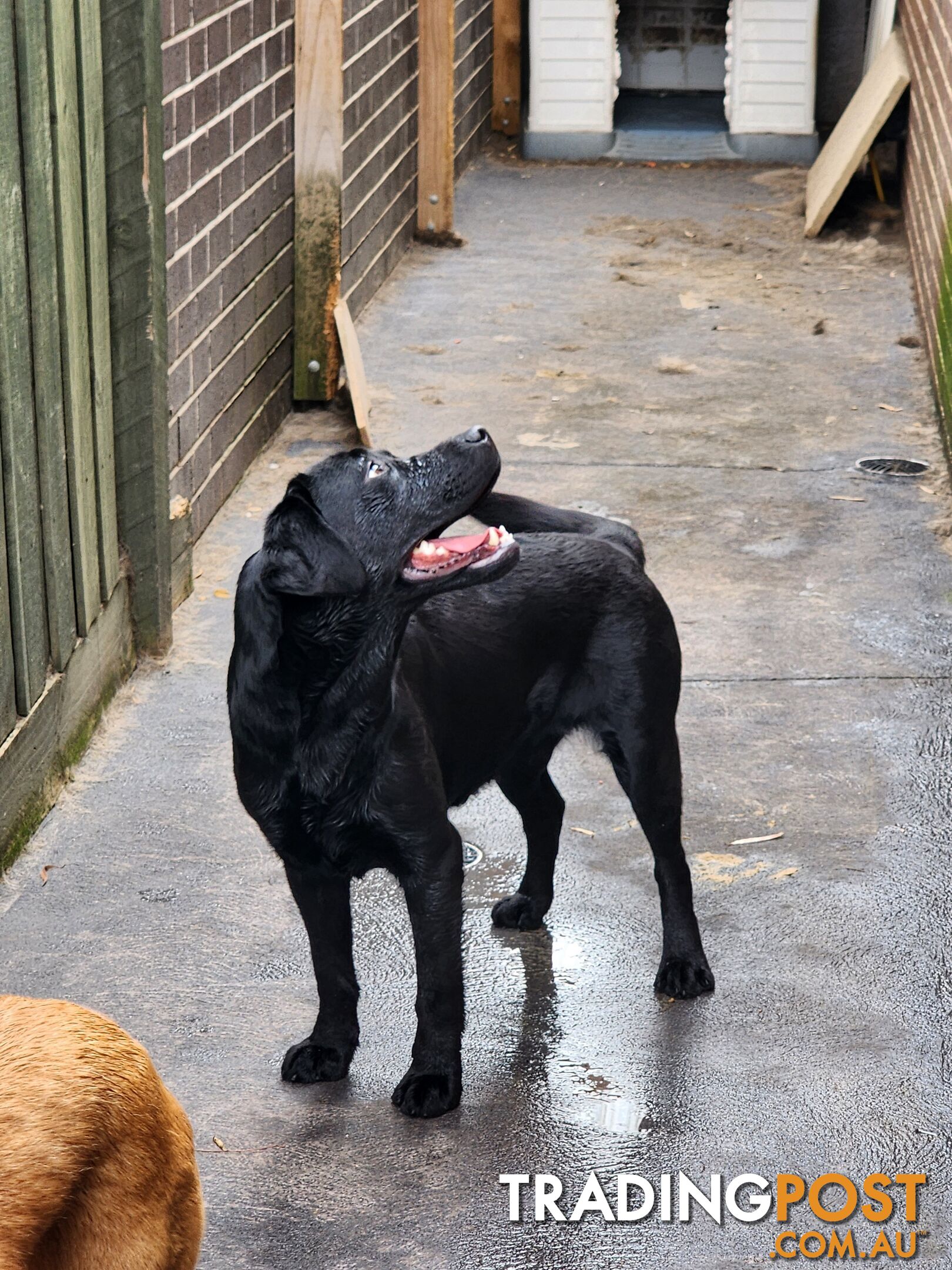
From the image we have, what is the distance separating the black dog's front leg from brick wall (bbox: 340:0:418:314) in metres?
5.33

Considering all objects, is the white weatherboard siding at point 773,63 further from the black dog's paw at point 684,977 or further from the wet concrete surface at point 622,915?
the black dog's paw at point 684,977

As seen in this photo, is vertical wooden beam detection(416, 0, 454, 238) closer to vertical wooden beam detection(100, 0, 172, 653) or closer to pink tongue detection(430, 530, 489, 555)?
vertical wooden beam detection(100, 0, 172, 653)

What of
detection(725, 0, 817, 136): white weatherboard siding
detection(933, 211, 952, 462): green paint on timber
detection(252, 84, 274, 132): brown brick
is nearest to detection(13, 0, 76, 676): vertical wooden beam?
detection(252, 84, 274, 132): brown brick

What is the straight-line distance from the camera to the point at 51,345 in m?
4.30

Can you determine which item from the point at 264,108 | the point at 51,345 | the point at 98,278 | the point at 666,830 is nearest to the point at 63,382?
the point at 51,345

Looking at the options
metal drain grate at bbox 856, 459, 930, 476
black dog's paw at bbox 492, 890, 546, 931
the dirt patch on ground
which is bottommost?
black dog's paw at bbox 492, 890, 546, 931

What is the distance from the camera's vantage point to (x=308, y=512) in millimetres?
2930

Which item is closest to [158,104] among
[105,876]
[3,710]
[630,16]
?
[3,710]

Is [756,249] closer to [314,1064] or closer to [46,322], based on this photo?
[46,322]

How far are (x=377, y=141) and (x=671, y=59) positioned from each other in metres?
6.33

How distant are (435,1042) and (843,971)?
1052 millimetres

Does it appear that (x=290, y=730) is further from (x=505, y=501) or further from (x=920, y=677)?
(x=920, y=677)

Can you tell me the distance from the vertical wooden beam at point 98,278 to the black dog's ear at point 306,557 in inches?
78.7

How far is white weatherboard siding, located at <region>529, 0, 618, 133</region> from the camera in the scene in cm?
1235
